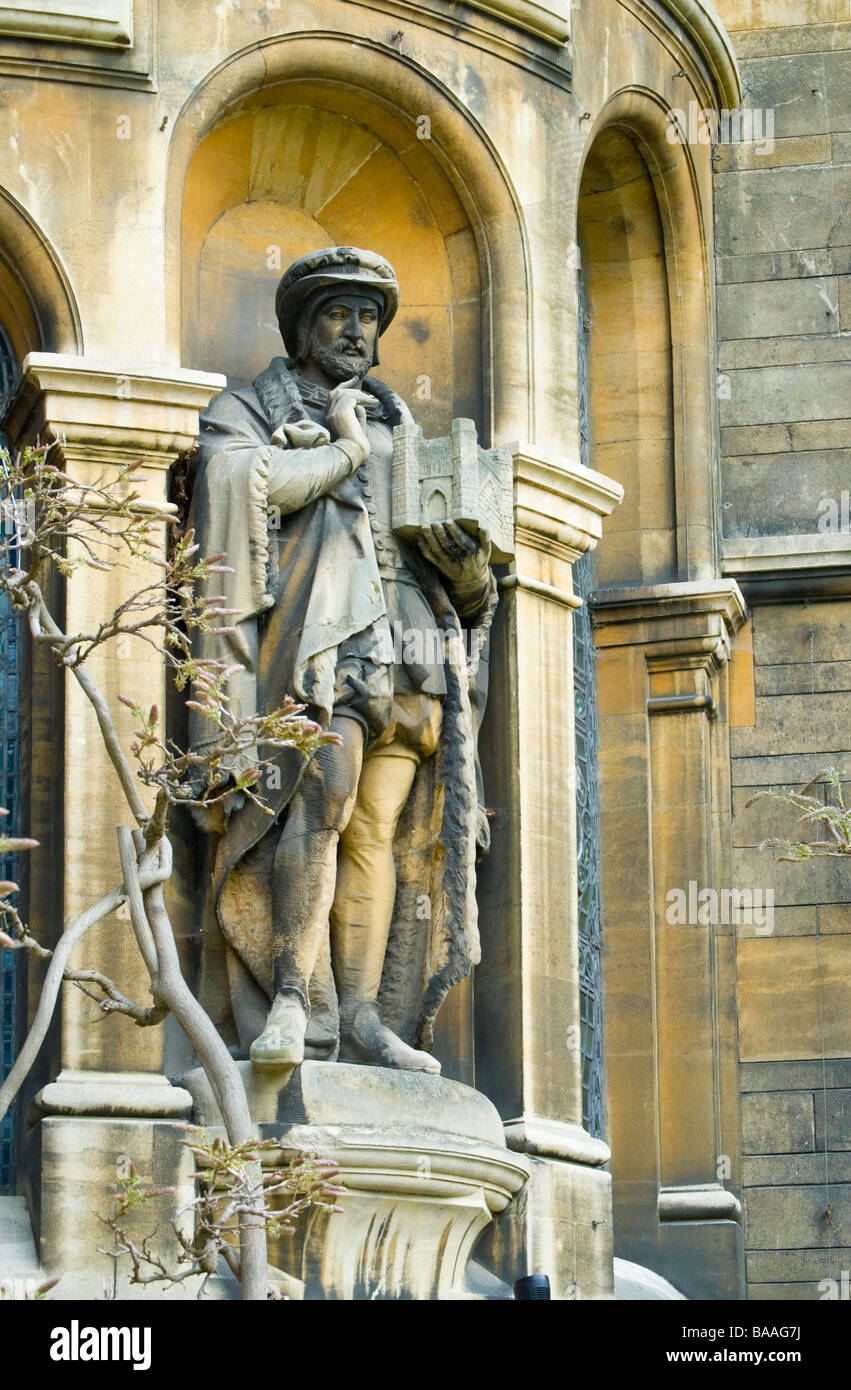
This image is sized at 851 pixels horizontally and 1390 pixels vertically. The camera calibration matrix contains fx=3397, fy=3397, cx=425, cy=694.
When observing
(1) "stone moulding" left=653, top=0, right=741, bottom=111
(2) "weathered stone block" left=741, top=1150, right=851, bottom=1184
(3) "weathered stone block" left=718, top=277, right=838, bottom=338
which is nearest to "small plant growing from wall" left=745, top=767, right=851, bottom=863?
(2) "weathered stone block" left=741, top=1150, right=851, bottom=1184

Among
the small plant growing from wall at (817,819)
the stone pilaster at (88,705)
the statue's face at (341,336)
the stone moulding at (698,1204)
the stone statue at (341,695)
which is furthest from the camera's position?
the stone moulding at (698,1204)

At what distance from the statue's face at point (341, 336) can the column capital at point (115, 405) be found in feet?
2.39

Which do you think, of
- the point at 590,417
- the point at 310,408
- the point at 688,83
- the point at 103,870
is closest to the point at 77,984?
the point at 103,870

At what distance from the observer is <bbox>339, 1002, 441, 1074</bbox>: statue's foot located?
46.8 feet

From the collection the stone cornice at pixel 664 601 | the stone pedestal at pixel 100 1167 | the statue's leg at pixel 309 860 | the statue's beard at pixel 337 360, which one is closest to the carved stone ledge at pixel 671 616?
the stone cornice at pixel 664 601

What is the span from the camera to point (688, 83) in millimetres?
17891

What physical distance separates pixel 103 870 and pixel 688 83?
6117 millimetres

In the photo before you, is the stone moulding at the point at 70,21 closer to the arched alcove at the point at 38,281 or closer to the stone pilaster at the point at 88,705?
the arched alcove at the point at 38,281

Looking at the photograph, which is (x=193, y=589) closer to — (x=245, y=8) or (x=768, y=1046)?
(x=245, y=8)

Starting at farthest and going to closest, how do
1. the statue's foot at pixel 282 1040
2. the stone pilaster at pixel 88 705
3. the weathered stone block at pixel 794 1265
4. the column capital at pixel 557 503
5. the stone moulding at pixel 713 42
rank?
the stone moulding at pixel 713 42
the weathered stone block at pixel 794 1265
the column capital at pixel 557 503
the stone pilaster at pixel 88 705
the statue's foot at pixel 282 1040

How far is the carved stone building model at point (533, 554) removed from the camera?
14211mm

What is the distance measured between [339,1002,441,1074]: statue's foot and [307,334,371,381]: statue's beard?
285 cm

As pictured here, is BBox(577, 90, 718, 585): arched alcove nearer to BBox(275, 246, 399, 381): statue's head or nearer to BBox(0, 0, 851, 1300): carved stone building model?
BBox(0, 0, 851, 1300): carved stone building model

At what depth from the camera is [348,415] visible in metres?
14.9
